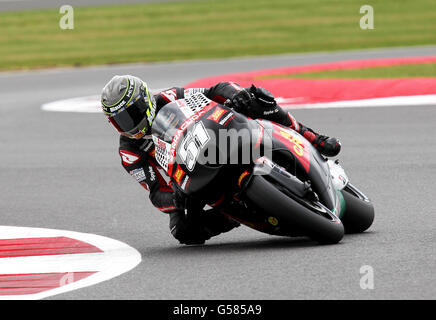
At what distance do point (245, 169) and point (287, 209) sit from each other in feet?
1.17

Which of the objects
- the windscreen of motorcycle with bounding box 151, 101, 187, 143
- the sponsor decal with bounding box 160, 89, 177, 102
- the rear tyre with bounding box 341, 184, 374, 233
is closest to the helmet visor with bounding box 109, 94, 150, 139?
the windscreen of motorcycle with bounding box 151, 101, 187, 143

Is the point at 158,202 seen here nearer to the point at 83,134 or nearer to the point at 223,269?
the point at 223,269

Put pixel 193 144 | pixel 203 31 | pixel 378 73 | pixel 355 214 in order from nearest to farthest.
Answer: pixel 193 144 < pixel 355 214 < pixel 378 73 < pixel 203 31

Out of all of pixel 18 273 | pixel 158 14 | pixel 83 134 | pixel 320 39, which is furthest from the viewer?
pixel 158 14

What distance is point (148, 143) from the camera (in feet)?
21.5

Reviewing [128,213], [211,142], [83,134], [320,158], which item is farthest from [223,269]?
[83,134]

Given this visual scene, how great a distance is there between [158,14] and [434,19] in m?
8.54

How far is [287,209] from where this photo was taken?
5637 millimetres

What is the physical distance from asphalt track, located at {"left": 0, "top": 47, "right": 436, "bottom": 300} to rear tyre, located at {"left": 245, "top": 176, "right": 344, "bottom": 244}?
0.17 metres

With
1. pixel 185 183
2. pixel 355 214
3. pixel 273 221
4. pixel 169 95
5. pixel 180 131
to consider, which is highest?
pixel 169 95

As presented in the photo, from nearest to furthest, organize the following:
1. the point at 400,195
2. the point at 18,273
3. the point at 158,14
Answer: the point at 18,273
the point at 400,195
the point at 158,14

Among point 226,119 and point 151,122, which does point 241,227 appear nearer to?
point 151,122

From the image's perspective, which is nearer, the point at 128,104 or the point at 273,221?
the point at 273,221

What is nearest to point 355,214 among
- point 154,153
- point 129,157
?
point 154,153
